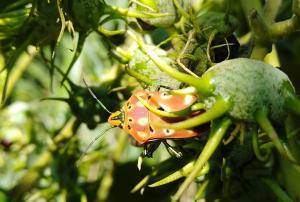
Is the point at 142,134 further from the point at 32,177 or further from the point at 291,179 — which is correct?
the point at 32,177

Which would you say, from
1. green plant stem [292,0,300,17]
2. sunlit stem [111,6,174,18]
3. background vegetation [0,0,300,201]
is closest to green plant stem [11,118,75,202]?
background vegetation [0,0,300,201]

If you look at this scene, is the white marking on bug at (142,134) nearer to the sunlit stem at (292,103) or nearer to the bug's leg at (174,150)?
the bug's leg at (174,150)

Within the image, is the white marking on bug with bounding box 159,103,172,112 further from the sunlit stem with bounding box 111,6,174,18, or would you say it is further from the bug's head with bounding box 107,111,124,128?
the sunlit stem with bounding box 111,6,174,18

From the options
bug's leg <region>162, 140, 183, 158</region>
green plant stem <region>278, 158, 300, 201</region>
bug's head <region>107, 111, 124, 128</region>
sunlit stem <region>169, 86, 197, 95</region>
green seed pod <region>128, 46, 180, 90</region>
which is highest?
sunlit stem <region>169, 86, 197, 95</region>

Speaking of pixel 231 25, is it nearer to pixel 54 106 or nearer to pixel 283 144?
pixel 283 144

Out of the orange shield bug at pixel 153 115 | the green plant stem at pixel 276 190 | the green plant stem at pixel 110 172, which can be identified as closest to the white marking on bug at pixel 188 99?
the orange shield bug at pixel 153 115

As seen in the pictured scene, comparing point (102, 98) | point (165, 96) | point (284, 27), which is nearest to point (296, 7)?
point (284, 27)

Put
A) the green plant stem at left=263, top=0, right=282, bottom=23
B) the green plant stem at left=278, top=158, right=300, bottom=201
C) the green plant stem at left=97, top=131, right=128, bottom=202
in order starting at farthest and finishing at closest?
the green plant stem at left=97, top=131, right=128, bottom=202 < the green plant stem at left=278, top=158, right=300, bottom=201 < the green plant stem at left=263, top=0, right=282, bottom=23
